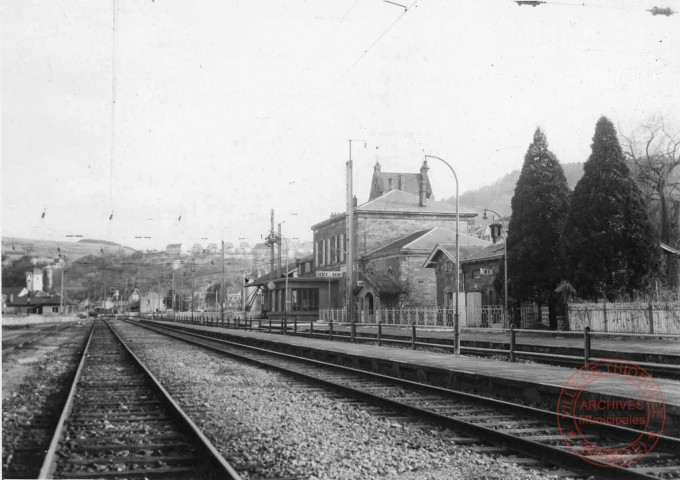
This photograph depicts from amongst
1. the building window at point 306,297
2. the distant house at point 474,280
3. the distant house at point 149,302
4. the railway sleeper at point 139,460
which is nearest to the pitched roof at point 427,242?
the distant house at point 474,280

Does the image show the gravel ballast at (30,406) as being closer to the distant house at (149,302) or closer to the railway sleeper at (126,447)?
the railway sleeper at (126,447)

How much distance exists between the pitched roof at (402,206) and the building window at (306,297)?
10.2 m

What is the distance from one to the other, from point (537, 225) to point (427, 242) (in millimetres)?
18334

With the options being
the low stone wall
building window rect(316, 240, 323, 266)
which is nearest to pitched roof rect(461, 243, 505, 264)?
building window rect(316, 240, 323, 266)

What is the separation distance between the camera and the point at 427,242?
166 feet

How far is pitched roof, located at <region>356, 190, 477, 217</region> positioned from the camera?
193 ft

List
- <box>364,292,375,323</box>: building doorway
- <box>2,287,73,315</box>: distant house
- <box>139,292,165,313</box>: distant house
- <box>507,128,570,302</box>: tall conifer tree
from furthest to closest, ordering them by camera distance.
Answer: <box>139,292,165,313</box>: distant house
<box>364,292,375,323</box>: building doorway
<box>507,128,570,302</box>: tall conifer tree
<box>2,287,73,315</box>: distant house

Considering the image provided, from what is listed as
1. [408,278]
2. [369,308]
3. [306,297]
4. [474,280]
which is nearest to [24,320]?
[306,297]

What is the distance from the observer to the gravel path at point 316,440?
6.40 metres

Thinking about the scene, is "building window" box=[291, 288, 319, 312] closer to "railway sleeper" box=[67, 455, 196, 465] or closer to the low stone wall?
the low stone wall

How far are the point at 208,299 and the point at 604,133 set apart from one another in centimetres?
11520

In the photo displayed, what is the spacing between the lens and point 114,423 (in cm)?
916

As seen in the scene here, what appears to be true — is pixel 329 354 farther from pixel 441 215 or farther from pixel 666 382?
pixel 441 215

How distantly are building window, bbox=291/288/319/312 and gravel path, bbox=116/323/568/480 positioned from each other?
49938 mm
